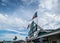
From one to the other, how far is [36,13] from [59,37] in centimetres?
1069

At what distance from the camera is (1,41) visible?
6925 centimetres

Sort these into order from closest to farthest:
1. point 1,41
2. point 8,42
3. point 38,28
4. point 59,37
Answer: point 59,37 → point 38,28 → point 1,41 → point 8,42

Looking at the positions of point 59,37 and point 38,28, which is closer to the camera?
point 59,37

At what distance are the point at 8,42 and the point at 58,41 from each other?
2463 inches

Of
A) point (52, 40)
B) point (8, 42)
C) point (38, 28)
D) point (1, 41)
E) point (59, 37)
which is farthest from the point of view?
point (8, 42)

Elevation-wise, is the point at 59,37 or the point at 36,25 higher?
the point at 36,25

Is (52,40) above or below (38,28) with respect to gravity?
below

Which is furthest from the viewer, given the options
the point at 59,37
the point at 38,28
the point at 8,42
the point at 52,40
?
the point at 8,42

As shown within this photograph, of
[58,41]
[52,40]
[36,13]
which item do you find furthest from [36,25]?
[58,41]

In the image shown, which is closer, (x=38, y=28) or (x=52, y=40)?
(x=52, y=40)

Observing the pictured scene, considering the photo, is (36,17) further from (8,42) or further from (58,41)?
(8,42)

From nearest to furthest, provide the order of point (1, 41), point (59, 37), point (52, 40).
A: point (59, 37) → point (52, 40) → point (1, 41)

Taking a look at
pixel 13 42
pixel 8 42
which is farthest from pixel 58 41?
pixel 8 42

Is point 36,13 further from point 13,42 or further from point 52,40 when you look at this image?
point 13,42
